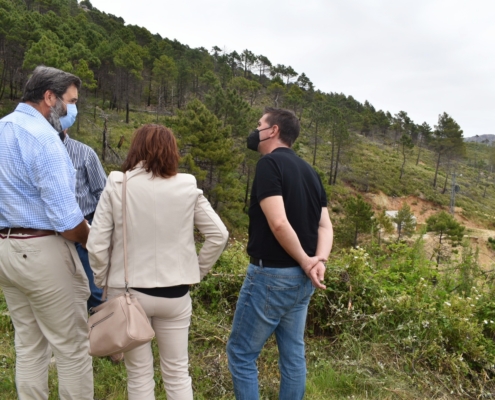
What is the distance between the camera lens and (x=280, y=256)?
5.93ft

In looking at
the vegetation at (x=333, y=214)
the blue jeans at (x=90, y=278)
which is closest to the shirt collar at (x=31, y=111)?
the blue jeans at (x=90, y=278)

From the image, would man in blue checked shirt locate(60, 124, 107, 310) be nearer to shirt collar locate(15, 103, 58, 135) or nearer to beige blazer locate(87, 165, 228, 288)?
shirt collar locate(15, 103, 58, 135)

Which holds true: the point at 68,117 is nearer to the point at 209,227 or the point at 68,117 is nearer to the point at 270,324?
the point at 209,227

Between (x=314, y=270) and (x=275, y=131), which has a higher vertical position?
(x=275, y=131)

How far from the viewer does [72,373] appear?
1933 millimetres

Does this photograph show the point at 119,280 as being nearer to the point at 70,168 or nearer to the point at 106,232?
the point at 106,232

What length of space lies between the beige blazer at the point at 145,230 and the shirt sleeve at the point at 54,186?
0.13 meters

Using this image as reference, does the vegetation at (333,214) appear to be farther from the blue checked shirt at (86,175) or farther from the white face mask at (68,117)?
the white face mask at (68,117)

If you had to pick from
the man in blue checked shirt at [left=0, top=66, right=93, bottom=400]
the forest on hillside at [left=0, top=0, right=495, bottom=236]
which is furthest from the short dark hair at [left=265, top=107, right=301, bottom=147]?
the forest on hillside at [left=0, top=0, right=495, bottom=236]

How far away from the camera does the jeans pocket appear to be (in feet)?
5.94

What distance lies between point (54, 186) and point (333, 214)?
3185 centimetres

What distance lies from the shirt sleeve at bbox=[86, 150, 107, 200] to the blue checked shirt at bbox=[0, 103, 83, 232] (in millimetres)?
542

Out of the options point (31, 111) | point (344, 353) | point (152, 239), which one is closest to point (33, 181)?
point (31, 111)

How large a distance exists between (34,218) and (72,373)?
795 mm
